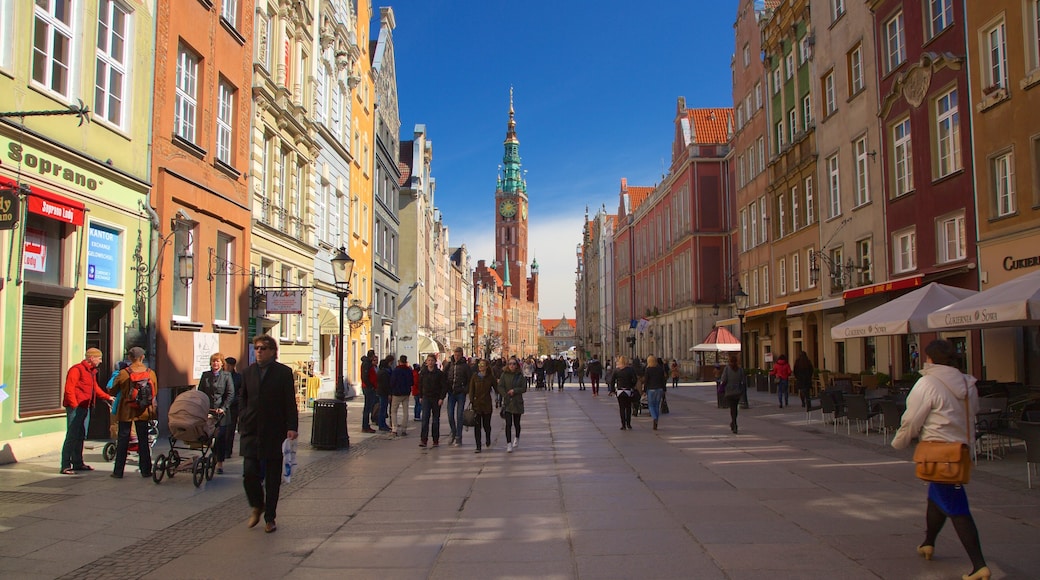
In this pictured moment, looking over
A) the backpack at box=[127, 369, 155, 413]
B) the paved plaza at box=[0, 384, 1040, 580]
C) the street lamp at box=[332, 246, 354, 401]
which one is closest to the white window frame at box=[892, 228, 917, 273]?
the paved plaza at box=[0, 384, 1040, 580]

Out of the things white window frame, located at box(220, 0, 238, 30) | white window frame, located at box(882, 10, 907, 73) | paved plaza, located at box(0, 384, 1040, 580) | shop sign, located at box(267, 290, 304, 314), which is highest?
white window frame, located at box(882, 10, 907, 73)

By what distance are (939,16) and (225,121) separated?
18.1m

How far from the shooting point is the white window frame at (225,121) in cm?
1914

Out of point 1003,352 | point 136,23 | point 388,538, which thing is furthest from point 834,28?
point 388,538

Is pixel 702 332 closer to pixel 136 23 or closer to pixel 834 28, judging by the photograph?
pixel 834 28

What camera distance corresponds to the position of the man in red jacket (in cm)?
1073

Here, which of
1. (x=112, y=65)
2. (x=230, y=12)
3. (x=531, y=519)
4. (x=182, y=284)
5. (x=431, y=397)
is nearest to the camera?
(x=531, y=519)

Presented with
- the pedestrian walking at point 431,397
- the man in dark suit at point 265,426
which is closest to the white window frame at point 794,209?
the pedestrian walking at point 431,397

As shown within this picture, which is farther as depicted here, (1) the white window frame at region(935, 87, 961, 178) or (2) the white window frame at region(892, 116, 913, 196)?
(2) the white window frame at region(892, 116, 913, 196)

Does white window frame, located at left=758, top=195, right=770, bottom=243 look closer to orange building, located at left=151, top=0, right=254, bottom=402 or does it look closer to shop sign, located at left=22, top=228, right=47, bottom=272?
orange building, located at left=151, top=0, right=254, bottom=402

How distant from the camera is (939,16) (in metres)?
20.8

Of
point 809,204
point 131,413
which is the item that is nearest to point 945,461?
point 131,413

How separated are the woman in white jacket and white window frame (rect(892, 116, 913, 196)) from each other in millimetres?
18459

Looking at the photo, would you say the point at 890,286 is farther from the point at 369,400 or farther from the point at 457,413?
the point at 369,400
